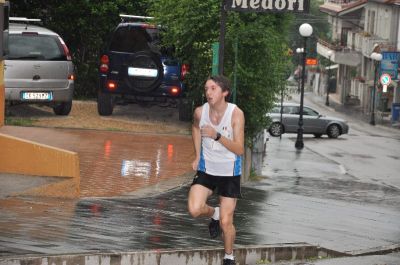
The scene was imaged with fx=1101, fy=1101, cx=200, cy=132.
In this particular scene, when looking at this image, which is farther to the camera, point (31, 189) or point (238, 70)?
point (238, 70)

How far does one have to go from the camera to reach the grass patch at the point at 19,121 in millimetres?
20062

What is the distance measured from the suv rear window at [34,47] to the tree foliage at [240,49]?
213 cm

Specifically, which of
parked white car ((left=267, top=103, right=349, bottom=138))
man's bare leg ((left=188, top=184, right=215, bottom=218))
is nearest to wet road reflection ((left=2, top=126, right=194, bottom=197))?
man's bare leg ((left=188, top=184, right=215, bottom=218))

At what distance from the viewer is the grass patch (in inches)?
790

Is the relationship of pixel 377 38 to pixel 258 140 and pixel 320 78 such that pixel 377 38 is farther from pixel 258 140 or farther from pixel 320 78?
pixel 258 140

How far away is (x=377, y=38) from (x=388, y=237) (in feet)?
204

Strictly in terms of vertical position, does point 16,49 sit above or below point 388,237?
above

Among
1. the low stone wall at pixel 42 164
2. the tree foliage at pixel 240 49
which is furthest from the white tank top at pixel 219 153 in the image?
the tree foliage at pixel 240 49

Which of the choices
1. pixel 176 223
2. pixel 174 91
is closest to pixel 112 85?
pixel 174 91

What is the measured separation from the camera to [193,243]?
32.3ft

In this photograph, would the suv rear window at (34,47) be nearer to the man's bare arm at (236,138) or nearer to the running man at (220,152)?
the running man at (220,152)

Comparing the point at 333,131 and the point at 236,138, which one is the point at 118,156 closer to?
the point at 236,138

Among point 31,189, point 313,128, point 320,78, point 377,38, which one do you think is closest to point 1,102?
point 31,189

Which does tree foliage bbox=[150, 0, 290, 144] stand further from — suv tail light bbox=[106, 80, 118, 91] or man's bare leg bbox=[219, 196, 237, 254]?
man's bare leg bbox=[219, 196, 237, 254]
